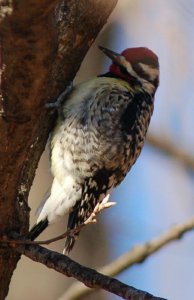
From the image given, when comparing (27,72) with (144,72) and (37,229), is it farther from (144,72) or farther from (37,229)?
(144,72)

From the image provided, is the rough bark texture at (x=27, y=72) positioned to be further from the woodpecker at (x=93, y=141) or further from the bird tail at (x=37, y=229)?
the bird tail at (x=37, y=229)

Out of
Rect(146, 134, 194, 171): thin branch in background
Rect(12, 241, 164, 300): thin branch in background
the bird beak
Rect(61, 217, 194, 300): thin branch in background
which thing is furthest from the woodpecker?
Rect(146, 134, 194, 171): thin branch in background

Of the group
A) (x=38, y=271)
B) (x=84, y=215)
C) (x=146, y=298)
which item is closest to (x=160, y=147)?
(x=38, y=271)

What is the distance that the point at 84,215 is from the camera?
3658 mm

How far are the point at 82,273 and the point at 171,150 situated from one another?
100 inches

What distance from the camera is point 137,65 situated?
13.0 feet

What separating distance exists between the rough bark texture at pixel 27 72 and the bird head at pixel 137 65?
784 mm

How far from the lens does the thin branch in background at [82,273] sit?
2378mm

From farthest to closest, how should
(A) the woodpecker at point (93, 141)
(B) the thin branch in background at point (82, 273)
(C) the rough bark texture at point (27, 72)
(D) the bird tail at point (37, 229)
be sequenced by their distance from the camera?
(A) the woodpecker at point (93, 141) → (D) the bird tail at point (37, 229) → (B) the thin branch in background at point (82, 273) → (C) the rough bark texture at point (27, 72)

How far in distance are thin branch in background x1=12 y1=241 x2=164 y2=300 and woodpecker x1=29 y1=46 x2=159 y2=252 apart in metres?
0.75

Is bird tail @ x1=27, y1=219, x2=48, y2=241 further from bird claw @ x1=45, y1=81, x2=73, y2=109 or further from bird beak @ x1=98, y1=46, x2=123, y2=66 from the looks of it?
bird beak @ x1=98, y1=46, x2=123, y2=66

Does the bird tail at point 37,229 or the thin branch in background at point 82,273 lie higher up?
the thin branch in background at point 82,273

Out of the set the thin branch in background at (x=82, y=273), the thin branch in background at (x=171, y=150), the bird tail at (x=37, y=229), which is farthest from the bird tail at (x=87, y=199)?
the thin branch in background at (x=171, y=150)

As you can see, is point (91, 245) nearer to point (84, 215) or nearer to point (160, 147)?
point (160, 147)
